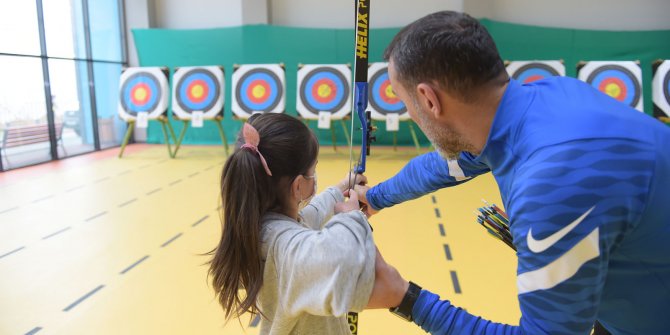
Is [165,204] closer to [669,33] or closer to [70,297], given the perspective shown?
[70,297]

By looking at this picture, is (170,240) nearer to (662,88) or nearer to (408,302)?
(408,302)

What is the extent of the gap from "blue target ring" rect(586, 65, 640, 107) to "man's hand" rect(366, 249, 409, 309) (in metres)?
5.05

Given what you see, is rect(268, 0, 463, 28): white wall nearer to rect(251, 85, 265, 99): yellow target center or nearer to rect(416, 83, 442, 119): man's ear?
rect(251, 85, 265, 99): yellow target center

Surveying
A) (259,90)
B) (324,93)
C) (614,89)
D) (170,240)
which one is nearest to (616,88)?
(614,89)

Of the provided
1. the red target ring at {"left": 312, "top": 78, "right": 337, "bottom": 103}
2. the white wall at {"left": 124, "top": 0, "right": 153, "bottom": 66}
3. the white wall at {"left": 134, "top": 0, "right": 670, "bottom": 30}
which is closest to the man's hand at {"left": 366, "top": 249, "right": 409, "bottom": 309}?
the red target ring at {"left": 312, "top": 78, "right": 337, "bottom": 103}

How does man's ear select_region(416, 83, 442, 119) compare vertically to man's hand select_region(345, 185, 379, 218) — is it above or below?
above

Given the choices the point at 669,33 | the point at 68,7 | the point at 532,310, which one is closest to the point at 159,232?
the point at 532,310

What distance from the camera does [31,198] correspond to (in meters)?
3.31

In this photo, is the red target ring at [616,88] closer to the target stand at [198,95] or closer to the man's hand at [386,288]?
the target stand at [198,95]

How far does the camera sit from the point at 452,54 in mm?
667

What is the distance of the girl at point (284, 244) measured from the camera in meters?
0.67

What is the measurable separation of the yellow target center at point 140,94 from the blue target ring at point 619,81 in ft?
15.4

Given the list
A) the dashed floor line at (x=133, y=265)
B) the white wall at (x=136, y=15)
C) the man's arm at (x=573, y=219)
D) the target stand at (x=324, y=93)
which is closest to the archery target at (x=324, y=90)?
the target stand at (x=324, y=93)

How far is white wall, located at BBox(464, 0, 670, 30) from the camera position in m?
5.60
